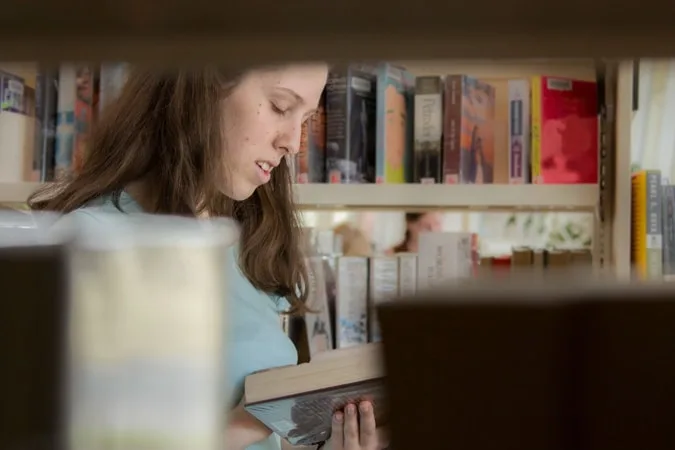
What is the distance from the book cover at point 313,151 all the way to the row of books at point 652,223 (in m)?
0.58

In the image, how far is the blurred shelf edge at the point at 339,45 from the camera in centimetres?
18

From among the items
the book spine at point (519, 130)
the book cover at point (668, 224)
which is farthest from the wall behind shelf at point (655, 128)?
the book spine at point (519, 130)

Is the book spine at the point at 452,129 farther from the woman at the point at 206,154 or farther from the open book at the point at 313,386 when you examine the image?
the open book at the point at 313,386

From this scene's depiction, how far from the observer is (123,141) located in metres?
0.99

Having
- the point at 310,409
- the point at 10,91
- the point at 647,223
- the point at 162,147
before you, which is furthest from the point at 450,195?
the point at 10,91

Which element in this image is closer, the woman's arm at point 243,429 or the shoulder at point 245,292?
the woman's arm at point 243,429

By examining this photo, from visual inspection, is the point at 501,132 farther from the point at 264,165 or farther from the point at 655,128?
the point at 264,165

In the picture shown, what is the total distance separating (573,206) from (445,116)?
29 cm

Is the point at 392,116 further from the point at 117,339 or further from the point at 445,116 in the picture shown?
the point at 117,339

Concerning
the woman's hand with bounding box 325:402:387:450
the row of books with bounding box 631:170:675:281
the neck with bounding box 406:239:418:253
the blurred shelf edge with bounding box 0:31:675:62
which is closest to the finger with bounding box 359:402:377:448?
the woman's hand with bounding box 325:402:387:450

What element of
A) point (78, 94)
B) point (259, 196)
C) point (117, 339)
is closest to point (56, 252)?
point (117, 339)

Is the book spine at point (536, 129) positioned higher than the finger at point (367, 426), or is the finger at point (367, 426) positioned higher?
the book spine at point (536, 129)

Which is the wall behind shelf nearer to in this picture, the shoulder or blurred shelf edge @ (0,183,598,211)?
blurred shelf edge @ (0,183,598,211)

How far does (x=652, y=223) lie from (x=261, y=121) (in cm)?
74
